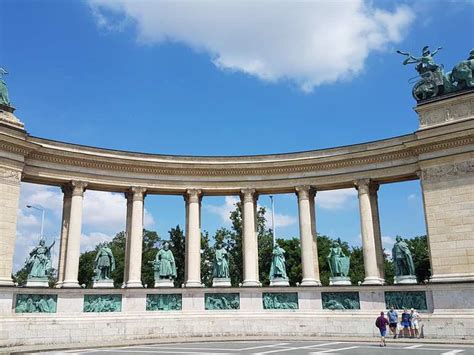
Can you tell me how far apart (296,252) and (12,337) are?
211 feet

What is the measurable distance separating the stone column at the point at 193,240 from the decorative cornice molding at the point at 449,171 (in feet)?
67.6

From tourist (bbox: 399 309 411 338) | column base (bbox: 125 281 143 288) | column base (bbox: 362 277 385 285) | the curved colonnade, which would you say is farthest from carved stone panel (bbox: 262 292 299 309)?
column base (bbox: 125 281 143 288)

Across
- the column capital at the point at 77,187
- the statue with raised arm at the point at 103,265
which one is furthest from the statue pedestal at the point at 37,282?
the column capital at the point at 77,187

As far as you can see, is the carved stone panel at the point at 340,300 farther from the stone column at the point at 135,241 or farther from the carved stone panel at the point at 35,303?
the carved stone panel at the point at 35,303

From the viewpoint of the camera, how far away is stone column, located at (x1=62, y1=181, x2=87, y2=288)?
3916 cm

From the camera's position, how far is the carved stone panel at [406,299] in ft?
121

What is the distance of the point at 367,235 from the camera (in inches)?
1606

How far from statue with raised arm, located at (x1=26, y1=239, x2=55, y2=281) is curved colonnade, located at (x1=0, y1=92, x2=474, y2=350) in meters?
1.51

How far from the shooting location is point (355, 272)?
97.6 meters

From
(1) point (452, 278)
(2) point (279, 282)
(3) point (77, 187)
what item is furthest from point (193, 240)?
(1) point (452, 278)

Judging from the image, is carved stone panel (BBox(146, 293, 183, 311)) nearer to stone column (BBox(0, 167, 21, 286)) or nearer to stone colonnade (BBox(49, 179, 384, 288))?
stone colonnade (BBox(49, 179, 384, 288))

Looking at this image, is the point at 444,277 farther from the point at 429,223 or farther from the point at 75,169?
the point at 75,169

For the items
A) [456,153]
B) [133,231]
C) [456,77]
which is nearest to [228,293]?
[133,231]

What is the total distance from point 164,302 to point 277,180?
15589mm
